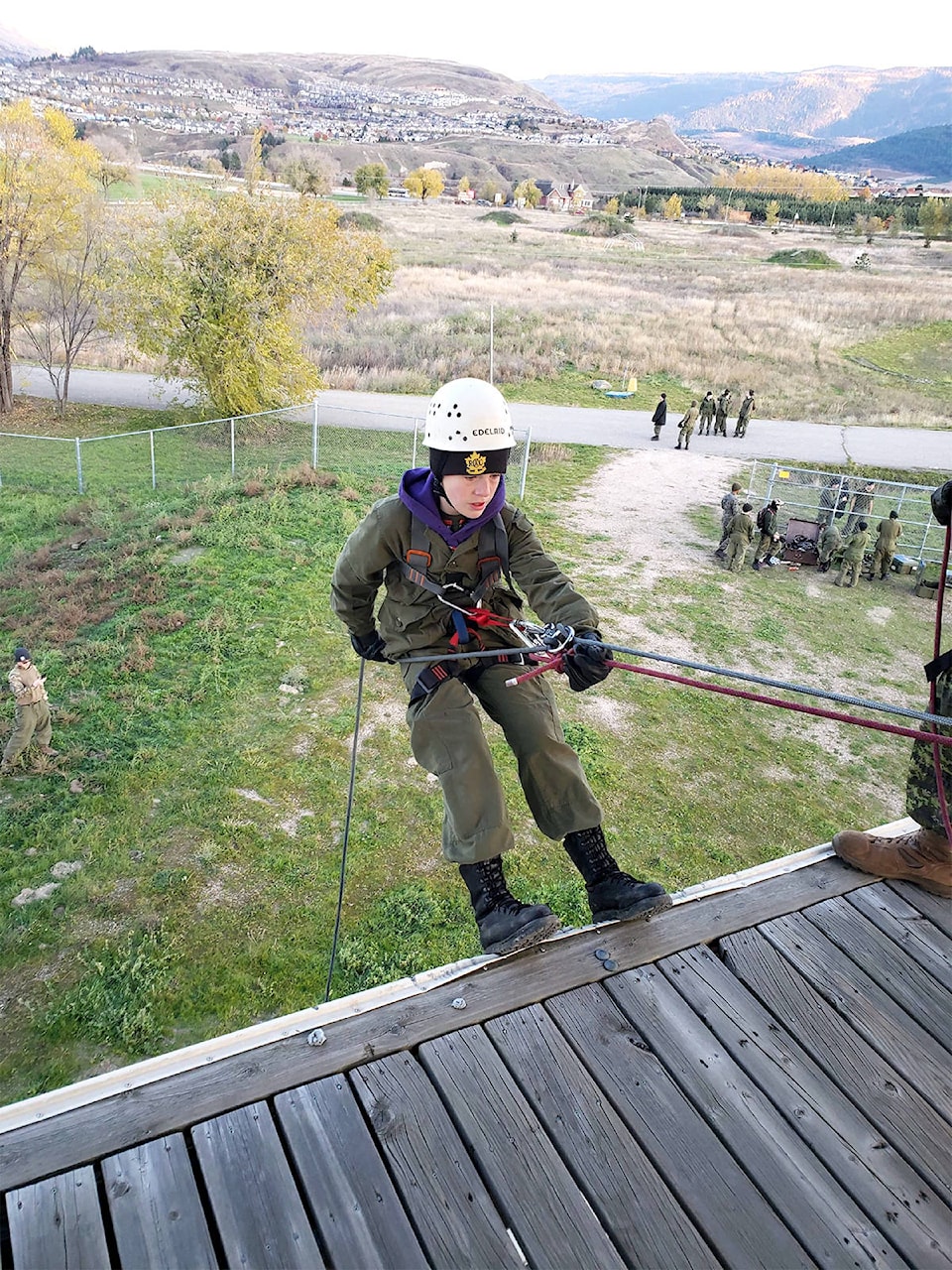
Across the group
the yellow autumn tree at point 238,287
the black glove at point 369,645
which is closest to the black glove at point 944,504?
the black glove at point 369,645

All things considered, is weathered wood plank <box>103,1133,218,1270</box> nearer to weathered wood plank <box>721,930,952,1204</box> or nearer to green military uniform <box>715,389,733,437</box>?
weathered wood plank <box>721,930,952,1204</box>

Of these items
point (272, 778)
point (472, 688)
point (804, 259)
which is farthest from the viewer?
point (804, 259)

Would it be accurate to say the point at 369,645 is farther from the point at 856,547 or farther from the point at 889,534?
the point at 889,534

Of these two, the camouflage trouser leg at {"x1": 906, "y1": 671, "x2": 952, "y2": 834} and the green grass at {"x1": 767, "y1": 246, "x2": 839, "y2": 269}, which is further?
the green grass at {"x1": 767, "y1": 246, "x2": 839, "y2": 269}

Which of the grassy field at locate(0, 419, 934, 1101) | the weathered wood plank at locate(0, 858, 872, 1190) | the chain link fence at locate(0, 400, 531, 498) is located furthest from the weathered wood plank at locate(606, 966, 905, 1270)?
the chain link fence at locate(0, 400, 531, 498)

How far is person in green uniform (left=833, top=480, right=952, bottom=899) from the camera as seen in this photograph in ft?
14.5

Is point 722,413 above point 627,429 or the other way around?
above

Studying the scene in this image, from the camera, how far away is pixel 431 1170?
2859mm

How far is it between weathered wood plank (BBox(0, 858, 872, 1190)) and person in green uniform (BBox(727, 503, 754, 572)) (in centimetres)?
1128

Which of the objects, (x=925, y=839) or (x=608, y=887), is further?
(x=925, y=839)

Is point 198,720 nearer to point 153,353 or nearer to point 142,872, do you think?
point 142,872

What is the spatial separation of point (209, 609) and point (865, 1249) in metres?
10.7

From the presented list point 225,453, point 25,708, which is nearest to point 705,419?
point 225,453

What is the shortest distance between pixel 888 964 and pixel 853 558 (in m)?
12.7
